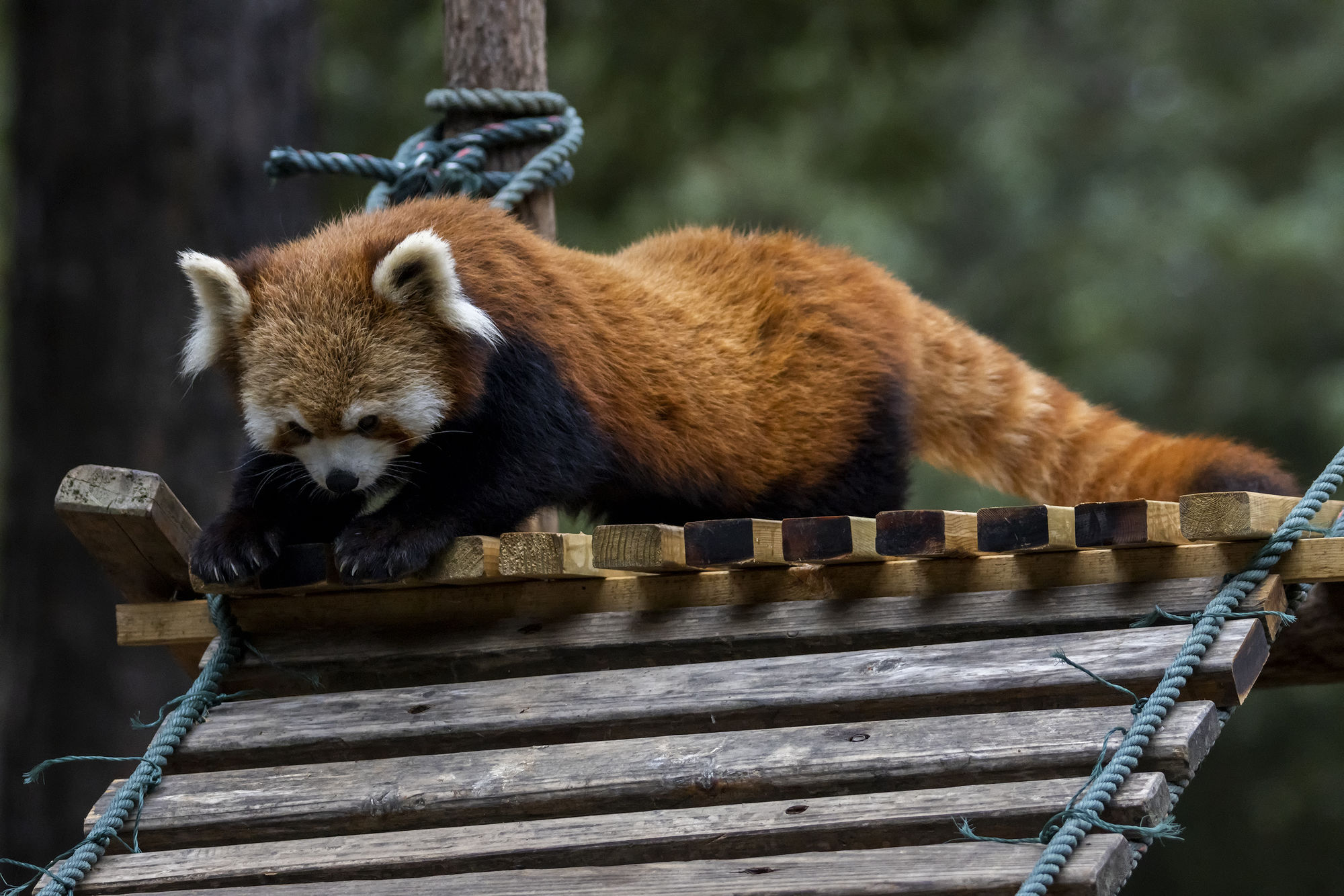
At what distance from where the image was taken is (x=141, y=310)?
5.32m

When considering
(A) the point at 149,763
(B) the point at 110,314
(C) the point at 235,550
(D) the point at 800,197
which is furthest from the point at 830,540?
(D) the point at 800,197

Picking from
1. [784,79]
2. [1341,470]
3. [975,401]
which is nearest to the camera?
[1341,470]

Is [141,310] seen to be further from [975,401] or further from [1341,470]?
[1341,470]

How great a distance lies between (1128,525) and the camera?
2.40 meters

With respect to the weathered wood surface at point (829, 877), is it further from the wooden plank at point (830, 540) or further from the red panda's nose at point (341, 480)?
the red panda's nose at point (341, 480)

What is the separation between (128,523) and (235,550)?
0.87 ft

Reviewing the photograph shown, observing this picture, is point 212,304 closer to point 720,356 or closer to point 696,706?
point 720,356

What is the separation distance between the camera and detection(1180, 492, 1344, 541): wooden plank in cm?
230

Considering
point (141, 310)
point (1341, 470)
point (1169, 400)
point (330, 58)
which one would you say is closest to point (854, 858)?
point (1341, 470)

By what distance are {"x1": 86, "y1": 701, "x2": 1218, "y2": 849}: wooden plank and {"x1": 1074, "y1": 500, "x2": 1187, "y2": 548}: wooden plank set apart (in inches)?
13.2

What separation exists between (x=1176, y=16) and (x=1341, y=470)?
8.41 metres

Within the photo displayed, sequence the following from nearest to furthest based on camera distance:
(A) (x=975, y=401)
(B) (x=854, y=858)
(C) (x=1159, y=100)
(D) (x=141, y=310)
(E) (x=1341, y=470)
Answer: (B) (x=854, y=858) → (E) (x=1341, y=470) → (A) (x=975, y=401) → (D) (x=141, y=310) → (C) (x=1159, y=100)

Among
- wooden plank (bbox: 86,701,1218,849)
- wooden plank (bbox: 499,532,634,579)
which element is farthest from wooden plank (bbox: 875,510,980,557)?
wooden plank (bbox: 499,532,634,579)

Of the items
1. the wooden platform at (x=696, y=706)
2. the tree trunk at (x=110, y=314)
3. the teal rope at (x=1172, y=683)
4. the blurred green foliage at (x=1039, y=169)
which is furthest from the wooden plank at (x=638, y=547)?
the blurred green foliage at (x=1039, y=169)
